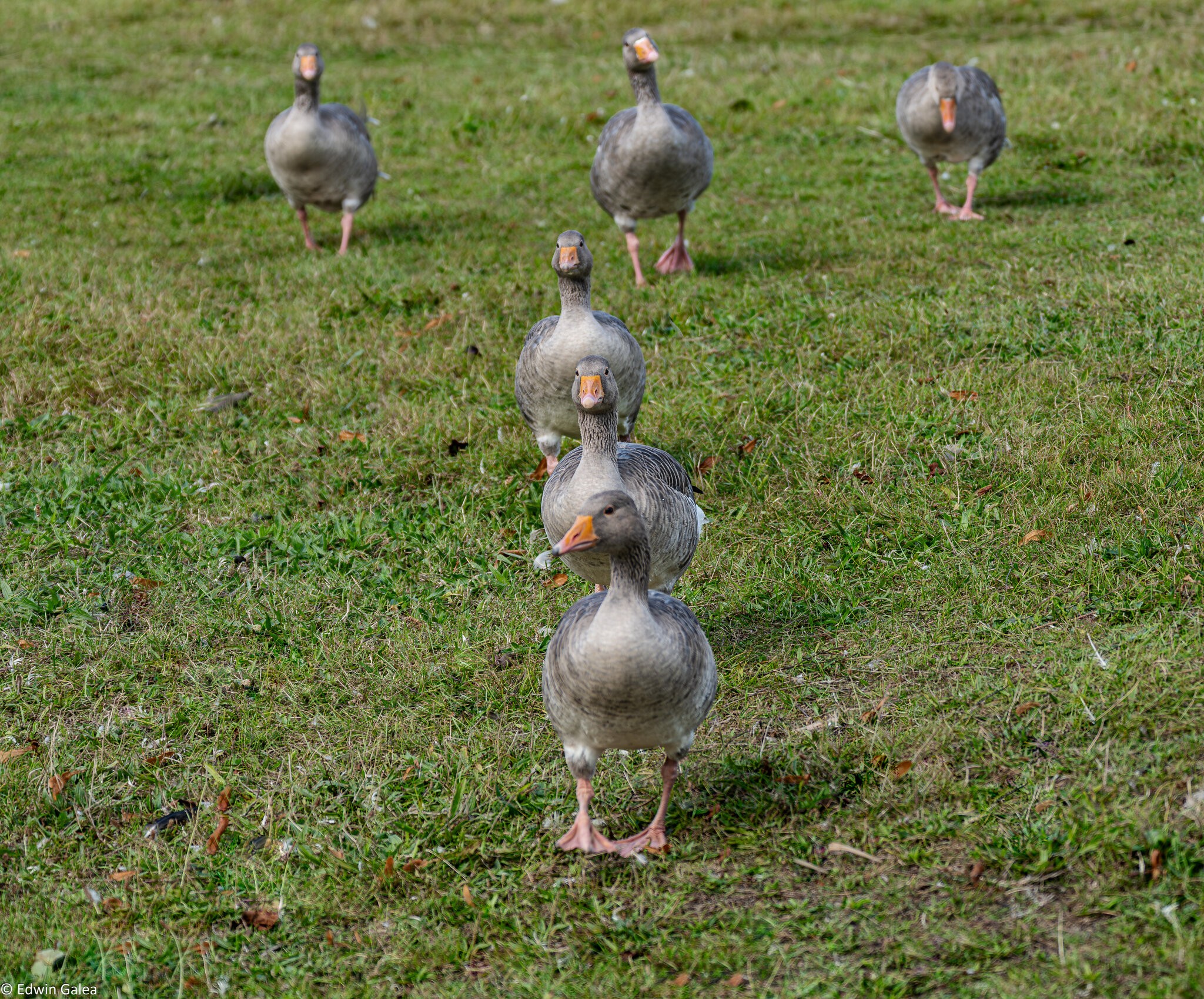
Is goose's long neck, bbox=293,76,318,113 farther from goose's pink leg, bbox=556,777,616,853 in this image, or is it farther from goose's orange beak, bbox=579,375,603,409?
goose's pink leg, bbox=556,777,616,853

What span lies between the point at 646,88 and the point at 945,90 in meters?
3.14

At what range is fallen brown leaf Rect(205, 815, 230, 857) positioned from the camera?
446 cm

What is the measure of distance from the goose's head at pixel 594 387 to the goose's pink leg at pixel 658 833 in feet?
5.37

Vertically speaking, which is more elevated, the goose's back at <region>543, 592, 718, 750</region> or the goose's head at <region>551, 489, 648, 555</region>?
the goose's head at <region>551, 489, 648, 555</region>

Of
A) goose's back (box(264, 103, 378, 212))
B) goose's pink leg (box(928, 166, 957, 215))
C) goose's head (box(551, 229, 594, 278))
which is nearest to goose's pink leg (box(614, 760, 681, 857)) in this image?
goose's head (box(551, 229, 594, 278))

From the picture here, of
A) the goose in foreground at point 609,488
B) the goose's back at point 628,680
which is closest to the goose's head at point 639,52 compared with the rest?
the goose in foreground at point 609,488

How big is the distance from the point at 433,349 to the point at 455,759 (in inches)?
177

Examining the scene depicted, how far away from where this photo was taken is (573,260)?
642 cm

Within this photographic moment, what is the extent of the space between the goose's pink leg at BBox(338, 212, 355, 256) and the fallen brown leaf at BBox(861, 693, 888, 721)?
26.0ft

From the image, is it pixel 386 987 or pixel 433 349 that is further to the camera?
pixel 433 349

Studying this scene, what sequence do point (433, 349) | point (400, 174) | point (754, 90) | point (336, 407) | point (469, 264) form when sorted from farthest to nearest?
point (754, 90) < point (400, 174) < point (469, 264) < point (433, 349) < point (336, 407)

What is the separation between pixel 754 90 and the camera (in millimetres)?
15758

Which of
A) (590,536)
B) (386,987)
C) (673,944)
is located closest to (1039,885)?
(673,944)

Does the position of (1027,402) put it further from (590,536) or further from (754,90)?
(754,90)
